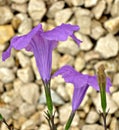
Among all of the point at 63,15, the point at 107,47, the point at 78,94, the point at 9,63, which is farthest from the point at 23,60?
the point at 78,94

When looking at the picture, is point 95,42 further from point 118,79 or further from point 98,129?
point 98,129

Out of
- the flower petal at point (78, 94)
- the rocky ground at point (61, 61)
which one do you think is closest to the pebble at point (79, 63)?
the rocky ground at point (61, 61)

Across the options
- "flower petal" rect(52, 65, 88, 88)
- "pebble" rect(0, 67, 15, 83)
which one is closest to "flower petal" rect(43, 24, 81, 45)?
"flower petal" rect(52, 65, 88, 88)

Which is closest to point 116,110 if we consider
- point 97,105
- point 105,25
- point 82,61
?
point 97,105

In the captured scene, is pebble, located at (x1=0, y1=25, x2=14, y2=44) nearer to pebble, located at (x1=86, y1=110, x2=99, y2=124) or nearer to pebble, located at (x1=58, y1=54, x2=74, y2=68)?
pebble, located at (x1=58, y1=54, x2=74, y2=68)

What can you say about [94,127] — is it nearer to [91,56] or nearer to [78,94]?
[91,56]

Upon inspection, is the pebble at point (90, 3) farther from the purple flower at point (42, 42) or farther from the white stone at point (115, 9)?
the purple flower at point (42, 42)
